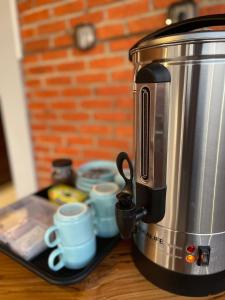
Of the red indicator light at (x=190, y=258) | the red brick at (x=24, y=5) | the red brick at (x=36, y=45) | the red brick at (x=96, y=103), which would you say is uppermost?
the red brick at (x=24, y=5)

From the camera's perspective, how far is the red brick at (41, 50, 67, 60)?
1.11 meters

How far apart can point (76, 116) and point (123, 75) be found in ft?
1.07

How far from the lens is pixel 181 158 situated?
39 centimetres

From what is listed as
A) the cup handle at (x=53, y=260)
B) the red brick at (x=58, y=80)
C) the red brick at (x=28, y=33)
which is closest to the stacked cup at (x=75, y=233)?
the cup handle at (x=53, y=260)

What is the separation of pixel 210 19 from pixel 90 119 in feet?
2.66

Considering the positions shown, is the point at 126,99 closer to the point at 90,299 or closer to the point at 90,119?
the point at 90,119

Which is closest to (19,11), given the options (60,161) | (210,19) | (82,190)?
(60,161)

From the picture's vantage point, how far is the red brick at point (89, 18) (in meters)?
0.97

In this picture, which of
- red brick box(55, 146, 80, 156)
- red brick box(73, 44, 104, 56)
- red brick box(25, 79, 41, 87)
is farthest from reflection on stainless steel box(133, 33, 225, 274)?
red brick box(25, 79, 41, 87)

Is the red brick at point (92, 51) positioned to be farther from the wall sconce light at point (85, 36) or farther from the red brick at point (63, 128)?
the red brick at point (63, 128)

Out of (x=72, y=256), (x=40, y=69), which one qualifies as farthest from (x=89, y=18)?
(x=72, y=256)

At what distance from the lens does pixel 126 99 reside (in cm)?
101

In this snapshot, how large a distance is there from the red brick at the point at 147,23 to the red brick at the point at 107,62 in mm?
122

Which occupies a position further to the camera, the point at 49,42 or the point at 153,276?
the point at 49,42
